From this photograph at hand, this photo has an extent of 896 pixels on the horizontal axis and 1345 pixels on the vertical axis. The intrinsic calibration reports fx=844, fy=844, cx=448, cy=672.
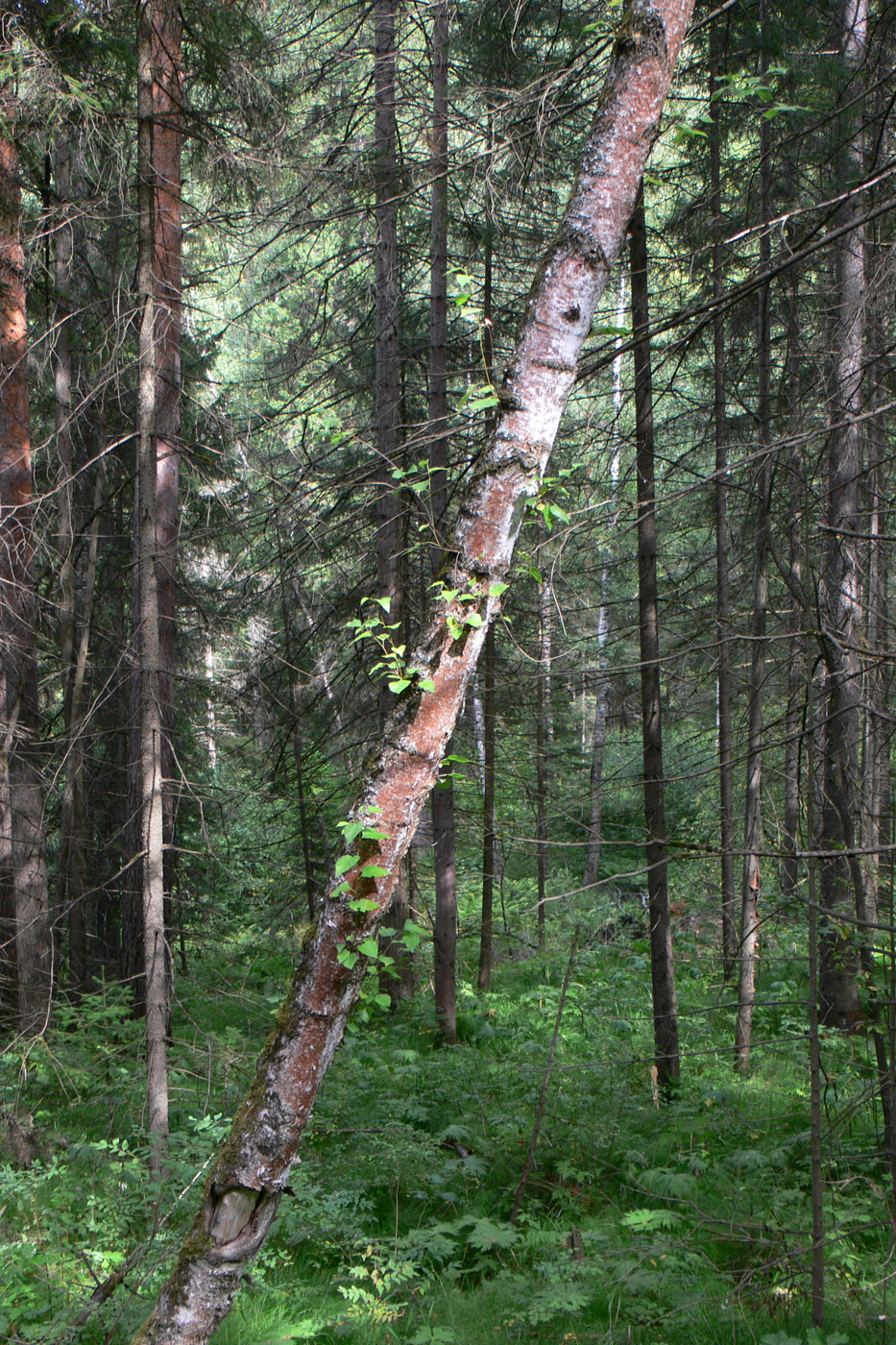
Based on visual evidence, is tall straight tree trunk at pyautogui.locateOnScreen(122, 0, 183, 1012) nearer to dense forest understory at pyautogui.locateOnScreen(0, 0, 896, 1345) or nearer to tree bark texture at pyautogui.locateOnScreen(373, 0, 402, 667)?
dense forest understory at pyautogui.locateOnScreen(0, 0, 896, 1345)

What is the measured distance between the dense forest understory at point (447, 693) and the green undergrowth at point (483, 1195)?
45mm

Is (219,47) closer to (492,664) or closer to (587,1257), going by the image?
(492,664)

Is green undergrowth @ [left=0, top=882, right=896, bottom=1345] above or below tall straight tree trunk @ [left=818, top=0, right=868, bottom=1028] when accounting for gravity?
below

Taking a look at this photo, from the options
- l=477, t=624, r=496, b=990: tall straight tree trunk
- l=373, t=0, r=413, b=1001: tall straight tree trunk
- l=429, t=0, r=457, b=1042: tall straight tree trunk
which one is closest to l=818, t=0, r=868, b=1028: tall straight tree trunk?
l=477, t=624, r=496, b=990: tall straight tree trunk

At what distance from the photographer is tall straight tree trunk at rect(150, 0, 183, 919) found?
241 inches

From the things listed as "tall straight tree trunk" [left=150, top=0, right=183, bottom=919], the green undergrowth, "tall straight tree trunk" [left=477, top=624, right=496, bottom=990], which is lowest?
the green undergrowth

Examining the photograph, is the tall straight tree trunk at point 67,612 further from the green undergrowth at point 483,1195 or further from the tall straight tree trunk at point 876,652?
the tall straight tree trunk at point 876,652

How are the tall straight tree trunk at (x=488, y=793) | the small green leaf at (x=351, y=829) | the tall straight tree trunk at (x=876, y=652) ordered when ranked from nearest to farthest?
the small green leaf at (x=351, y=829) < the tall straight tree trunk at (x=876, y=652) < the tall straight tree trunk at (x=488, y=793)

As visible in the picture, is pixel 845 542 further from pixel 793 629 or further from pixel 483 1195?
pixel 483 1195

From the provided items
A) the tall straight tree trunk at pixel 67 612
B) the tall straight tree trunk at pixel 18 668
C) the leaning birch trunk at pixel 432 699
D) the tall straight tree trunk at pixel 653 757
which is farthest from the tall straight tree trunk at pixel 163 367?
the tall straight tree trunk at pixel 653 757

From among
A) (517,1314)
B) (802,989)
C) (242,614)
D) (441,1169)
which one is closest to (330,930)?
(517,1314)

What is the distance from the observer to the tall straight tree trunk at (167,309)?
6.11 m

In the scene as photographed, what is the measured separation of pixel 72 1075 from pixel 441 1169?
2950mm

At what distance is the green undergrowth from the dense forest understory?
0.05 m
